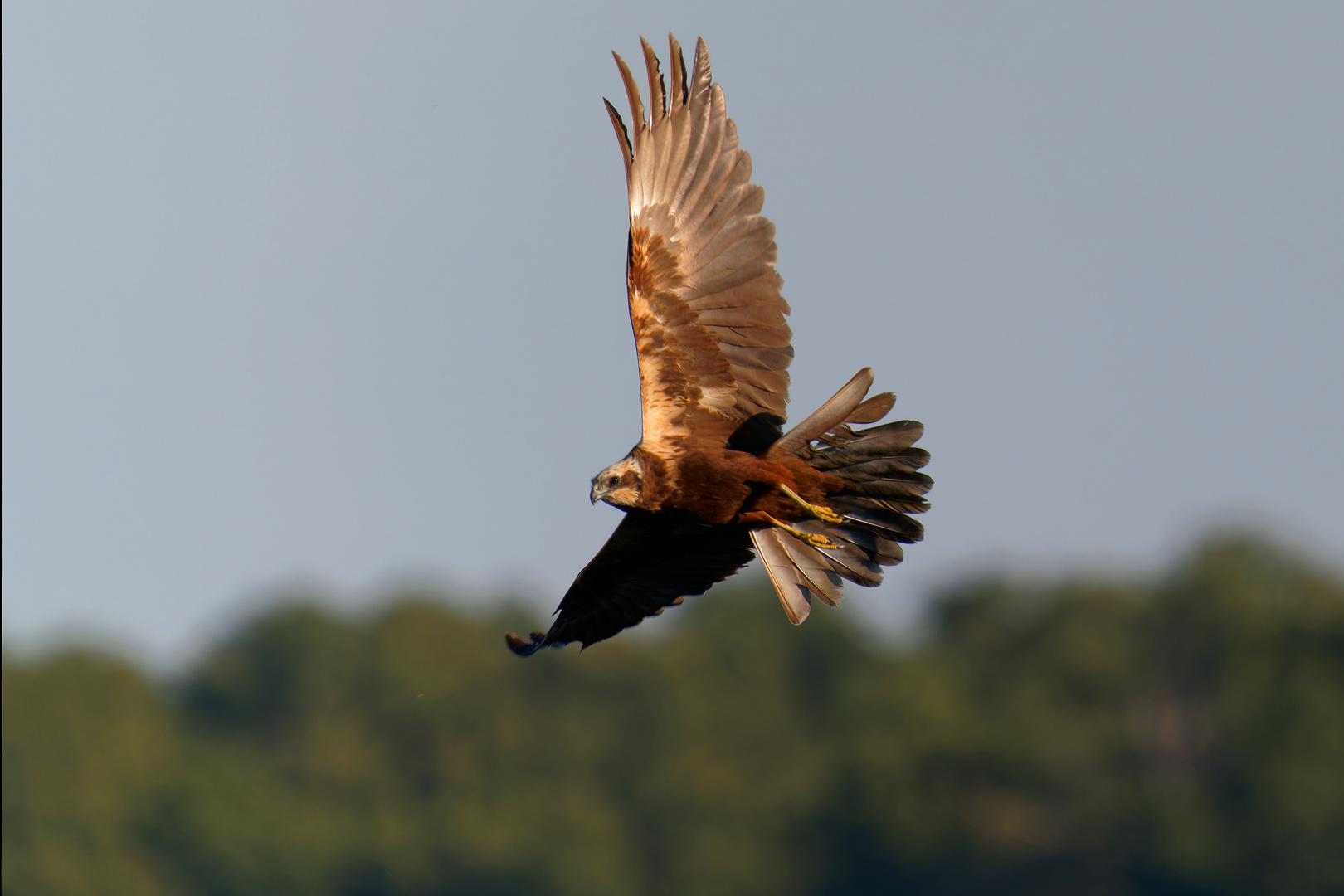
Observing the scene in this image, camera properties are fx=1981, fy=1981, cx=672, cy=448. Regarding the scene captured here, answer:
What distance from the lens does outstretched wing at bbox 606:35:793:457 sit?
471 inches

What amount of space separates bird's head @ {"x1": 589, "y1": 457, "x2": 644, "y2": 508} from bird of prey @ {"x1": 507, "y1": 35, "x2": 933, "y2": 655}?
20 centimetres

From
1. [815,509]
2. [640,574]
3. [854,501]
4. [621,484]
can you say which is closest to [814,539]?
[854,501]

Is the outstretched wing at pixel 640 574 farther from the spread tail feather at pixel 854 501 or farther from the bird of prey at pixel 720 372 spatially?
the spread tail feather at pixel 854 501

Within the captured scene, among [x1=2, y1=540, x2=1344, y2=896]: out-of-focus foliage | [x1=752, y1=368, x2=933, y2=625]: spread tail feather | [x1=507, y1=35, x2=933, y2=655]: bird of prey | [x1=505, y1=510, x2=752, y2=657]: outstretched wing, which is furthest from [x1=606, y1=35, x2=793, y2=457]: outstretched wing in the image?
[x1=2, y1=540, x2=1344, y2=896]: out-of-focus foliage

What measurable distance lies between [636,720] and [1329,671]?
21.7 meters

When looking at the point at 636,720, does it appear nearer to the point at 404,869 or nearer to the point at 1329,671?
the point at 404,869

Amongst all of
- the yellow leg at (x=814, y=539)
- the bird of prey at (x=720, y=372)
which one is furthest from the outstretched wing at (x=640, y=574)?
the yellow leg at (x=814, y=539)

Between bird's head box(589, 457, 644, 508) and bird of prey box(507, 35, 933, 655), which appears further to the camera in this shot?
bird of prey box(507, 35, 933, 655)

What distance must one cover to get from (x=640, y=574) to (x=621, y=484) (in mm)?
1559

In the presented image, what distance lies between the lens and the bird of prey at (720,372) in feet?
39.1

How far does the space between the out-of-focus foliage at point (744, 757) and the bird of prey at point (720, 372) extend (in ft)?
151

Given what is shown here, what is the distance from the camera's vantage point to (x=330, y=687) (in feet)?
229

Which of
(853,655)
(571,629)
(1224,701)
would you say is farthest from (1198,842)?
(571,629)

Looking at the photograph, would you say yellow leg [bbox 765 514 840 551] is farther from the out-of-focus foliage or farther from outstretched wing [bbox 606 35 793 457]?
the out-of-focus foliage
